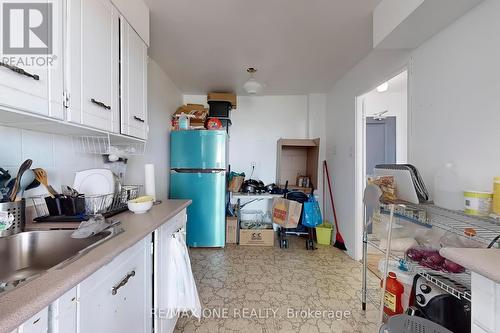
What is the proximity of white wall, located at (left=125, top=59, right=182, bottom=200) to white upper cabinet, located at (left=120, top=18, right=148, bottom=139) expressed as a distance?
0.70m

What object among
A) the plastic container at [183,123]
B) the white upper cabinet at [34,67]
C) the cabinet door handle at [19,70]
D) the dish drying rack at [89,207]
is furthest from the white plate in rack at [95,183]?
Answer: the plastic container at [183,123]

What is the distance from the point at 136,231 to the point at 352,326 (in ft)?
5.49

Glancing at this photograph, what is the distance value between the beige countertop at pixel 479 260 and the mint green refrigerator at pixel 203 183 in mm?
2556

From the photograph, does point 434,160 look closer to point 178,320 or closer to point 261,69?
point 261,69

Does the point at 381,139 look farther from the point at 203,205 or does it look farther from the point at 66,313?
the point at 66,313

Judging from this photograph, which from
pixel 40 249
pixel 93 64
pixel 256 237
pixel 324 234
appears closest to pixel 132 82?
pixel 93 64

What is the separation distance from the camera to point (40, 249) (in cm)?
98

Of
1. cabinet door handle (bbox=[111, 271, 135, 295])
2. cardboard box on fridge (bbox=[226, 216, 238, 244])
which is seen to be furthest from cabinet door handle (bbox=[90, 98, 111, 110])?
cardboard box on fridge (bbox=[226, 216, 238, 244])

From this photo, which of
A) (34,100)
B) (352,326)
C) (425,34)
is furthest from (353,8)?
(352,326)

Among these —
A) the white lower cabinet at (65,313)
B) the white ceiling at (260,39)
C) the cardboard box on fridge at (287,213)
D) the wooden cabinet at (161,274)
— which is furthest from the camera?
the cardboard box on fridge at (287,213)

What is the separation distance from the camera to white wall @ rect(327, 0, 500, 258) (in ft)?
4.06

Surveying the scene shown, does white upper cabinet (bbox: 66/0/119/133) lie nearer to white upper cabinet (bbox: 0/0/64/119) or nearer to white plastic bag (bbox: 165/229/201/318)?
white upper cabinet (bbox: 0/0/64/119)

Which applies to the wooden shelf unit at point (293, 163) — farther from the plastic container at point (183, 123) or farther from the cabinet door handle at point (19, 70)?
the cabinet door handle at point (19, 70)

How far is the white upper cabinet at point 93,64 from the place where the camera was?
3.23ft
